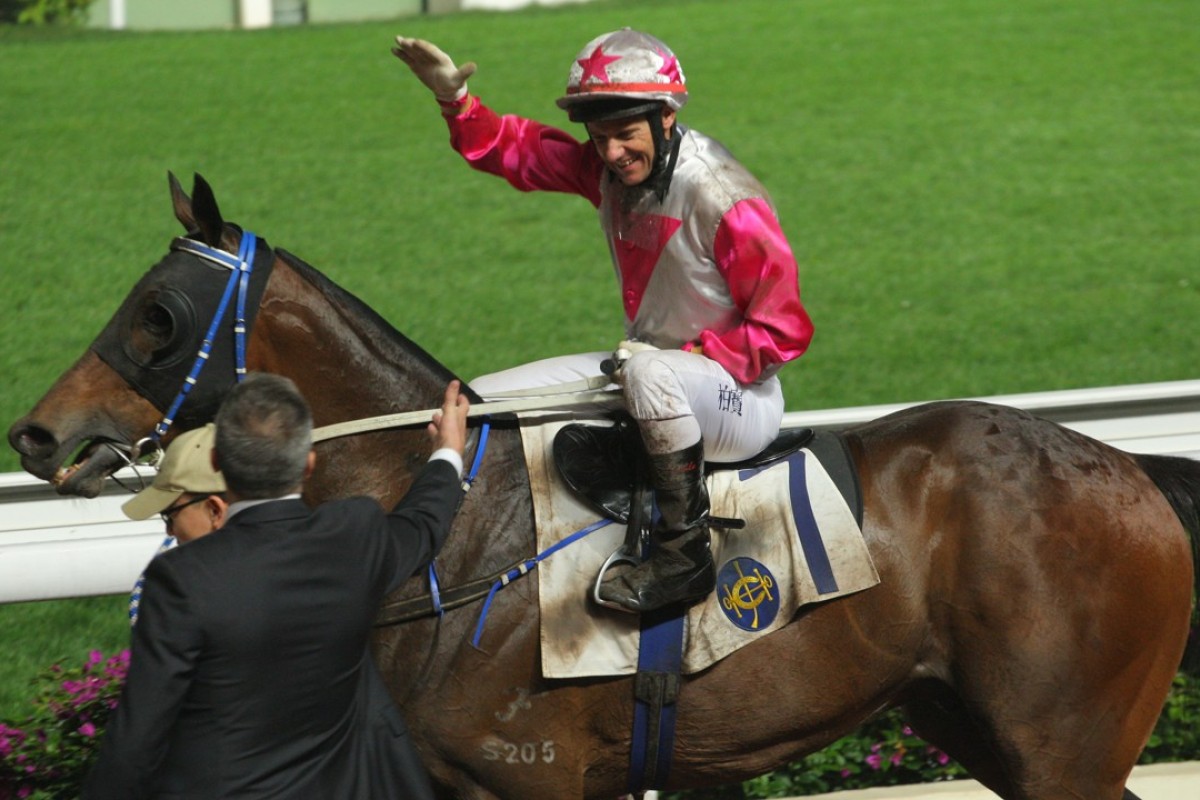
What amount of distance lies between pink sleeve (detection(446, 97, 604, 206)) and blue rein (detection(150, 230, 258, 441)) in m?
0.74

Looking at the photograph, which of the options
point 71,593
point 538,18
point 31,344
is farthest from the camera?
point 538,18

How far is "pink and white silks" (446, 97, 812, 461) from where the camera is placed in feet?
10.7

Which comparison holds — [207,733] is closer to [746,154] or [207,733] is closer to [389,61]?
[746,154]

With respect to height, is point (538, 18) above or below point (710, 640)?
above

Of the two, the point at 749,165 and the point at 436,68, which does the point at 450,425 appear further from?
the point at 749,165

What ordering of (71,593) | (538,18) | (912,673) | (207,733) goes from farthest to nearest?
(538,18) < (71,593) < (912,673) < (207,733)

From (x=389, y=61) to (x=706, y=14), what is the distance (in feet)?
13.2

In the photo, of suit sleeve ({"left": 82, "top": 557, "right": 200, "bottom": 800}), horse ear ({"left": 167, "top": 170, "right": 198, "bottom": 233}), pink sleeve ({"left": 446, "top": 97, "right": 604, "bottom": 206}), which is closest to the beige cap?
suit sleeve ({"left": 82, "top": 557, "right": 200, "bottom": 800})

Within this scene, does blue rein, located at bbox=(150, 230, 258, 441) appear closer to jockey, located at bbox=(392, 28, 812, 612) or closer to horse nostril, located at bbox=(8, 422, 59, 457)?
horse nostril, located at bbox=(8, 422, 59, 457)

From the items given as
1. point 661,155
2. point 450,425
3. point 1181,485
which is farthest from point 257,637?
point 1181,485

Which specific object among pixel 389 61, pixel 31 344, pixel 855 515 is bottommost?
pixel 31 344

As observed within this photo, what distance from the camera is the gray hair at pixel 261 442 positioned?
2.67 meters

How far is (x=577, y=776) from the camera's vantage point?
334cm

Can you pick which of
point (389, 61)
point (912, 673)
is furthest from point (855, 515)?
point (389, 61)
